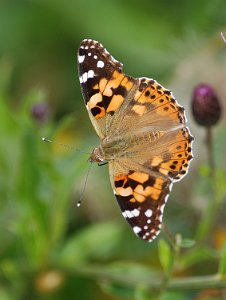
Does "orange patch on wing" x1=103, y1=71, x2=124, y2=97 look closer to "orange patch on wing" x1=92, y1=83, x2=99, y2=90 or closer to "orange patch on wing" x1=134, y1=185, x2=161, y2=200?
"orange patch on wing" x1=92, y1=83, x2=99, y2=90

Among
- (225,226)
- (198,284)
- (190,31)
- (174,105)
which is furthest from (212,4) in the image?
(198,284)

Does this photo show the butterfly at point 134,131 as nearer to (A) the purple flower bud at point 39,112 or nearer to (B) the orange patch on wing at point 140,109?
(B) the orange patch on wing at point 140,109

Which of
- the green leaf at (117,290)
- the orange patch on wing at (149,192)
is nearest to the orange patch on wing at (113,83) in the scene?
the orange patch on wing at (149,192)

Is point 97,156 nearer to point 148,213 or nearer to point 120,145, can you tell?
point 120,145

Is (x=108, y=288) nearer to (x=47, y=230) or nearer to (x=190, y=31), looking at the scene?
(x=47, y=230)

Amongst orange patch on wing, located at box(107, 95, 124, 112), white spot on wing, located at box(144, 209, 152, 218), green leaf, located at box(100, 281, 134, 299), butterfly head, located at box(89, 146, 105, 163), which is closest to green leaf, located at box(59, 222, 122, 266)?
green leaf, located at box(100, 281, 134, 299)
